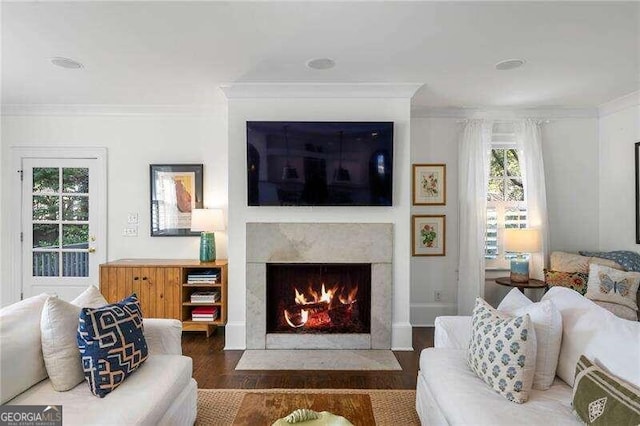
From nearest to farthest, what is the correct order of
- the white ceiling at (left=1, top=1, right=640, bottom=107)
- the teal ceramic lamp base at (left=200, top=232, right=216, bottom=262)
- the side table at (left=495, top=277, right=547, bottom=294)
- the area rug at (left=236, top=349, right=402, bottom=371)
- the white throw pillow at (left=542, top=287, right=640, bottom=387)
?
1. the white throw pillow at (left=542, top=287, right=640, bottom=387)
2. the white ceiling at (left=1, top=1, right=640, bottom=107)
3. the area rug at (left=236, top=349, right=402, bottom=371)
4. the side table at (left=495, top=277, right=547, bottom=294)
5. the teal ceramic lamp base at (left=200, top=232, right=216, bottom=262)

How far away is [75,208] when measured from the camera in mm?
3951

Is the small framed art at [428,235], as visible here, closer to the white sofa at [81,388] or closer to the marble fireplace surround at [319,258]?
the marble fireplace surround at [319,258]

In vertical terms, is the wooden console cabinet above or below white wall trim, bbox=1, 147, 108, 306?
below

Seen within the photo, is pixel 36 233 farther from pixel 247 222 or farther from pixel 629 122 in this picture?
pixel 629 122

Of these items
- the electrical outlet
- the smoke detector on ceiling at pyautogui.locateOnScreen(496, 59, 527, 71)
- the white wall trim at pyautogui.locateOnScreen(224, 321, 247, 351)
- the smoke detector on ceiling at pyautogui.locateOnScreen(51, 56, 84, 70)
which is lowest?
the white wall trim at pyautogui.locateOnScreen(224, 321, 247, 351)

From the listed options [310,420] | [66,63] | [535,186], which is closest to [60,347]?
[310,420]

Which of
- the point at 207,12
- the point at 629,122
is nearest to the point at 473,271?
the point at 629,122

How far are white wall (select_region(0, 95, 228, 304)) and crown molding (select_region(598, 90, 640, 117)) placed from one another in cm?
425

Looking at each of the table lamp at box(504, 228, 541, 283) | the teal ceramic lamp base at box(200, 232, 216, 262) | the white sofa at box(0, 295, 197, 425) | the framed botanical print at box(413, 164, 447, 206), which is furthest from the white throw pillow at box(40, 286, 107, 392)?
the table lamp at box(504, 228, 541, 283)

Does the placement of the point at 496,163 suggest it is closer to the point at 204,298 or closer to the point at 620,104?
the point at 620,104

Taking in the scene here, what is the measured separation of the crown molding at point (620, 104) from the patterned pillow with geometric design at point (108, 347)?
472cm

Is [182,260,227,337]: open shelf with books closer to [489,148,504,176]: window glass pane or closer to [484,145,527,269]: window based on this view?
[484,145,527,269]: window

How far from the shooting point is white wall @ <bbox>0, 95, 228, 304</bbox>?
12.9 feet

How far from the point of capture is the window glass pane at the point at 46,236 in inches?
155
